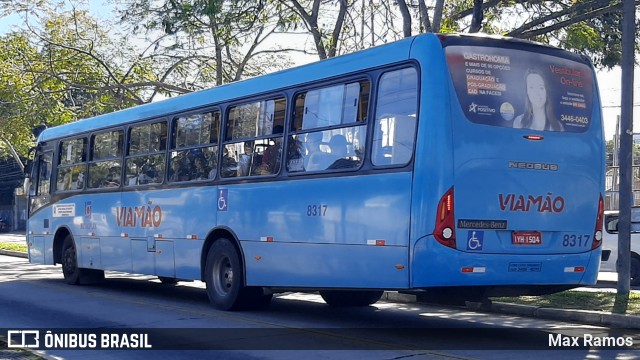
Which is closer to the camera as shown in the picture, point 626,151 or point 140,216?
point 626,151

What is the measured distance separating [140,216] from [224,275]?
2853mm

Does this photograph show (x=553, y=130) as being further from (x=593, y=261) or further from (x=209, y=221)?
(x=209, y=221)

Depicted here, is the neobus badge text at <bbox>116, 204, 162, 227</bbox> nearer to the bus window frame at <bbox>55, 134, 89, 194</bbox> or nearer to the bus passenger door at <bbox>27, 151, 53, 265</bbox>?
the bus window frame at <bbox>55, 134, 89, 194</bbox>

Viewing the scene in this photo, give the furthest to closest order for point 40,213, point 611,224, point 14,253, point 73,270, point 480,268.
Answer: point 14,253
point 611,224
point 40,213
point 73,270
point 480,268

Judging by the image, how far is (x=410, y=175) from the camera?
9914 mm

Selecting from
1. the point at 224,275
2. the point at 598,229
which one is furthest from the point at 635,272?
the point at 224,275

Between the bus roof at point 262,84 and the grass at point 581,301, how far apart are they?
4.91 metres

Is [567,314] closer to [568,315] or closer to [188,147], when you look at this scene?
[568,315]

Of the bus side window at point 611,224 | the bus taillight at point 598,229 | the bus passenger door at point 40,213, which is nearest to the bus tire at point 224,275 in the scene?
the bus taillight at point 598,229

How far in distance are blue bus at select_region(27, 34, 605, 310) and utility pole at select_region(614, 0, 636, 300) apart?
3466 mm

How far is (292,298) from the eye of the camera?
16312mm

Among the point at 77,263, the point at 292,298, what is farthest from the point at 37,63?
the point at 292,298

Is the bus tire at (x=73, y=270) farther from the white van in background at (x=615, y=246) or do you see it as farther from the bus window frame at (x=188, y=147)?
the white van in background at (x=615, y=246)

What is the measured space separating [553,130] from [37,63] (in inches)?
756
